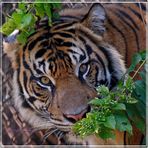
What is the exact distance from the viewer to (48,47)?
2543 mm

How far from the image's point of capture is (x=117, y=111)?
2.01m

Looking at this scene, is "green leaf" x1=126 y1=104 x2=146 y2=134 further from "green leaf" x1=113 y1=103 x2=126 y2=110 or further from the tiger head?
the tiger head

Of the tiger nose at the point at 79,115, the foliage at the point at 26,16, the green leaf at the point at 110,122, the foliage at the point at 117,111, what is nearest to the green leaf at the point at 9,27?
the foliage at the point at 26,16

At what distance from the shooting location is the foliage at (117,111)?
1.93 metres

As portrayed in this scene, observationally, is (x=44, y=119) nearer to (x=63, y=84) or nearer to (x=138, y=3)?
(x=63, y=84)

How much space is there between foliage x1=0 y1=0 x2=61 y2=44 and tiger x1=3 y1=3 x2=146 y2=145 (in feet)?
0.17

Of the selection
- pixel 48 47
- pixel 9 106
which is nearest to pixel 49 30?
pixel 48 47

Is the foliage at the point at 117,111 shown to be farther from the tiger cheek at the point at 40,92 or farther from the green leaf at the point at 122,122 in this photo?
the tiger cheek at the point at 40,92

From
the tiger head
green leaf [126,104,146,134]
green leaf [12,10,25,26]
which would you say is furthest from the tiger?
green leaf [126,104,146,134]

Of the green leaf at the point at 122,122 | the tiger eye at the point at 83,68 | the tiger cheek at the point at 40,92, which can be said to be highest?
the tiger eye at the point at 83,68

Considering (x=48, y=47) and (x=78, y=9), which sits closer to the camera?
(x=48, y=47)

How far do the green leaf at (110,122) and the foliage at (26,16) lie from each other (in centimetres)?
60

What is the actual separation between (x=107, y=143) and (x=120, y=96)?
76 cm

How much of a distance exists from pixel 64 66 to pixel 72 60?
0.05 meters
